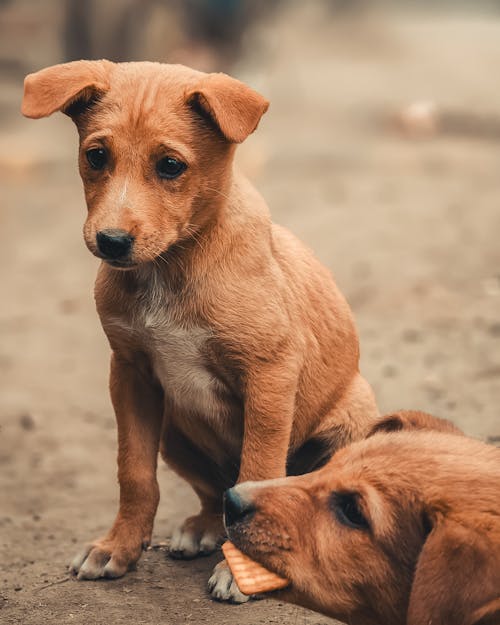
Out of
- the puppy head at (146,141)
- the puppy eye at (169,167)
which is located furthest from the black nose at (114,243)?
the puppy eye at (169,167)

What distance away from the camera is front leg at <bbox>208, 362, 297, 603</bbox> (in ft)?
15.3

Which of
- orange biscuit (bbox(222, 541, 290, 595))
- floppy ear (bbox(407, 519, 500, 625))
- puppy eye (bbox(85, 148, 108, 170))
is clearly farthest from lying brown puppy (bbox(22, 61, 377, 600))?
floppy ear (bbox(407, 519, 500, 625))

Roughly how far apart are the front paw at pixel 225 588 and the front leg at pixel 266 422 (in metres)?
0.09

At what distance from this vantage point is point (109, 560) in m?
5.05

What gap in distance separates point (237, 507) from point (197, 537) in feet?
4.60

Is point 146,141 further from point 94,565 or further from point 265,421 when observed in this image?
point 94,565

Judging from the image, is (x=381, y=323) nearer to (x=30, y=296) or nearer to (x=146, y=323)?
(x=30, y=296)

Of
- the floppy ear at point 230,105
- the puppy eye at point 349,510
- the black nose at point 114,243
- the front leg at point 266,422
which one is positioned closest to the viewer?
the puppy eye at point 349,510

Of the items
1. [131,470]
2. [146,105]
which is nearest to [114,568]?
[131,470]

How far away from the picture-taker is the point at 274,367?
4.70m

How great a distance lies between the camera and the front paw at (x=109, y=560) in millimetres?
5020

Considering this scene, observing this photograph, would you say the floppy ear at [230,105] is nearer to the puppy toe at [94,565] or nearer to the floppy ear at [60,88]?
the floppy ear at [60,88]

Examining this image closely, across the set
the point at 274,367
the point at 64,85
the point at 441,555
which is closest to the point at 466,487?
the point at 441,555

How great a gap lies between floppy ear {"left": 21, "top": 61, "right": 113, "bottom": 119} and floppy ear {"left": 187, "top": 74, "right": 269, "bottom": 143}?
15.6 inches
